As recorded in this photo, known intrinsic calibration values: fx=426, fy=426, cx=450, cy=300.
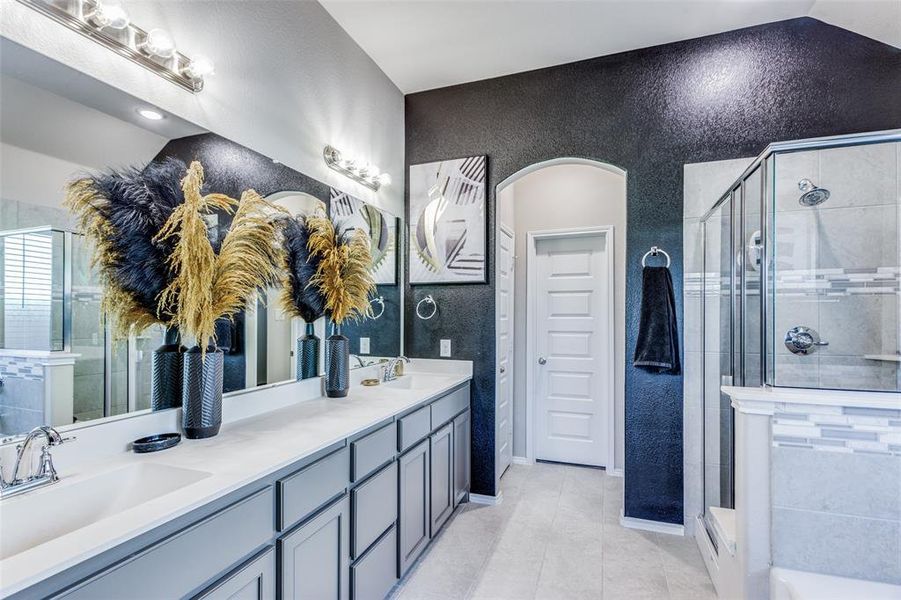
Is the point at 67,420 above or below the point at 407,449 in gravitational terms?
above

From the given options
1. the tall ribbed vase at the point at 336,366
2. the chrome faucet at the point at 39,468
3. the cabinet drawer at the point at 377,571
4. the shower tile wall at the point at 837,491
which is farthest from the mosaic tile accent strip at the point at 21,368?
the shower tile wall at the point at 837,491

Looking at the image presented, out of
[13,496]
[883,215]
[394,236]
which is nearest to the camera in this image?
[13,496]

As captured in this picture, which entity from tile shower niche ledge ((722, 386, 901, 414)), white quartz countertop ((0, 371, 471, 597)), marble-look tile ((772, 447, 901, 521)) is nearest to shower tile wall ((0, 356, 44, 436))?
white quartz countertop ((0, 371, 471, 597))

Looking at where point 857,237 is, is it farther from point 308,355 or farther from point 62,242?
point 62,242

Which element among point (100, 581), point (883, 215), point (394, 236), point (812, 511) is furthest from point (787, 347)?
point (100, 581)

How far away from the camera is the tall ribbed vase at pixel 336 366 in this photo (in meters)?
2.19

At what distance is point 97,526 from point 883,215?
11.3 ft

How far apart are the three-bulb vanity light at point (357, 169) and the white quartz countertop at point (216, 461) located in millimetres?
1333

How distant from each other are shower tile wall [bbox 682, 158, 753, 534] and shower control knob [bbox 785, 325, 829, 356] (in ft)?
1.43

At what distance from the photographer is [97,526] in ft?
2.98

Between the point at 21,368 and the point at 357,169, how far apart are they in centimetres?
191

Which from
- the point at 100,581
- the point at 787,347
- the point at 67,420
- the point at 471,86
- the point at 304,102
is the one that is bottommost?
the point at 100,581

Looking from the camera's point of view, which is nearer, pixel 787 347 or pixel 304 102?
pixel 787 347

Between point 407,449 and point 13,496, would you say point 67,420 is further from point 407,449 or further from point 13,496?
point 407,449
